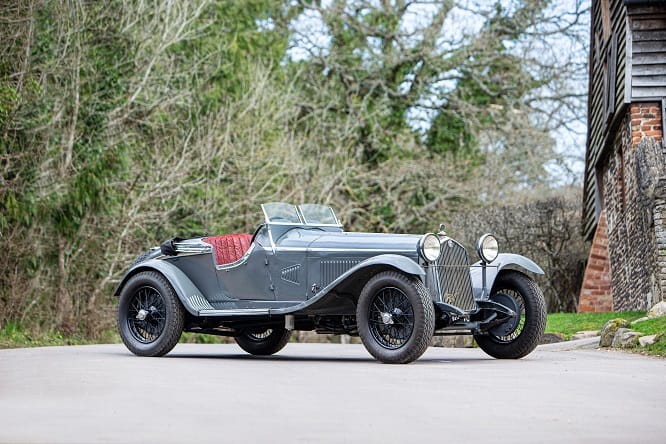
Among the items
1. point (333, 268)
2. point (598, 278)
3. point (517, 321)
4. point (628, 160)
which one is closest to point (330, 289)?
point (333, 268)

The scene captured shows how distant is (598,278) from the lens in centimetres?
2477

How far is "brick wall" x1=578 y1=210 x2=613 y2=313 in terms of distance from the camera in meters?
24.5

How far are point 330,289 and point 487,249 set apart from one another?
5.85 ft

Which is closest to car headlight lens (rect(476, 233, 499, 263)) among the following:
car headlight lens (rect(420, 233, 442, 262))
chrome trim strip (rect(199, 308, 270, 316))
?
car headlight lens (rect(420, 233, 442, 262))

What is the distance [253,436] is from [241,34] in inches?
998

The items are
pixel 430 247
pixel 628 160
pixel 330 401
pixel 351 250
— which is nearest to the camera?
pixel 330 401

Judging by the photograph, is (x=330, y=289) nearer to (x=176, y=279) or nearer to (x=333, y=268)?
(x=333, y=268)

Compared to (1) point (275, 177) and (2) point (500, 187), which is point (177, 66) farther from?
(2) point (500, 187)

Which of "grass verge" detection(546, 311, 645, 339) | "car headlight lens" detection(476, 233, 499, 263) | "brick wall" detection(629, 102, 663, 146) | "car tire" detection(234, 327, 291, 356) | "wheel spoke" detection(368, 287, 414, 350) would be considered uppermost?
"brick wall" detection(629, 102, 663, 146)

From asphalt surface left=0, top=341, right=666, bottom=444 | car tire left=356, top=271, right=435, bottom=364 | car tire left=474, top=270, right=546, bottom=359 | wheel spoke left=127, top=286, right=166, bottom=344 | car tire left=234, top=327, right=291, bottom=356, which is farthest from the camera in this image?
car tire left=234, top=327, right=291, bottom=356

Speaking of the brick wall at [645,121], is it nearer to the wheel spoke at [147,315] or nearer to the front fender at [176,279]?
the front fender at [176,279]

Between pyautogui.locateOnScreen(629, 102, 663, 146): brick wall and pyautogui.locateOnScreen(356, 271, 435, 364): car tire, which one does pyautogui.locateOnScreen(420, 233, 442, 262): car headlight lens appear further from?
pyautogui.locateOnScreen(629, 102, 663, 146): brick wall

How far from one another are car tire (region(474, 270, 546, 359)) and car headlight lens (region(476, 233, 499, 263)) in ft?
0.97

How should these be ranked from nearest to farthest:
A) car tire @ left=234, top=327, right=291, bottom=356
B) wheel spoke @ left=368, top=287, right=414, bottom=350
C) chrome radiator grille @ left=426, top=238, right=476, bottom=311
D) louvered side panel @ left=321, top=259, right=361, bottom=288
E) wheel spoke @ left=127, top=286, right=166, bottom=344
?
wheel spoke @ left=368, top=287, right=414, bottom=350 < chrome radiator grille @ left=426, top=238, right=476, bottom=311 < louvered side panel @ left=321, top=259, right=361, bottom=288 < wheel spoke @ left=127, top=286, right=166, bottom=344 < car tire @ left=234, top=327, right=291, bottom=356
